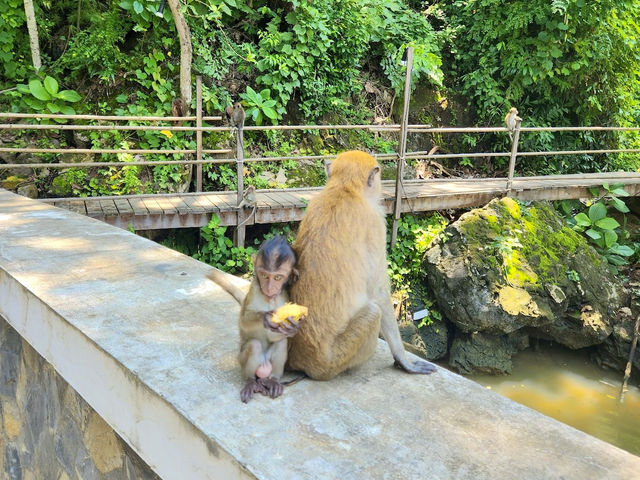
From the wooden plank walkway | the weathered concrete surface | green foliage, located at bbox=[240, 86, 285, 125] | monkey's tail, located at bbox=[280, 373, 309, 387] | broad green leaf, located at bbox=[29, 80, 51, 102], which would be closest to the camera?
the weathered concrete surface

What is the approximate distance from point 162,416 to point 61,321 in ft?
2.22

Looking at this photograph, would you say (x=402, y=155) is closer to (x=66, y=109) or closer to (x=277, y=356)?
(x=66, y=109)

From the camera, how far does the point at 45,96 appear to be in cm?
739

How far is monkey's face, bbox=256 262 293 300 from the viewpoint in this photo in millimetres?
1682

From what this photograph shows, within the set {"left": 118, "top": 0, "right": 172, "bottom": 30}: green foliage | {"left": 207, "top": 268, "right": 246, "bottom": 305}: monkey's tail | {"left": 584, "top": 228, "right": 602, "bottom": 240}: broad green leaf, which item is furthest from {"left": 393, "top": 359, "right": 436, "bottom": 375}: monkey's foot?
{"left": 584, "top": 228, "right": 602, "bottom": 240}: broad green leaf

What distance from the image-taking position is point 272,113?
29.1 feet

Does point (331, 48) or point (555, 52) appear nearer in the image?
point (331, 48)

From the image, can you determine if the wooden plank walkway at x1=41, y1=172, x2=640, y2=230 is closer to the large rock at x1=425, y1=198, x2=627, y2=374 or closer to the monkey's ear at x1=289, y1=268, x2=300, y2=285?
the large rock at x1=425, y1=198, x2=627, y2=374

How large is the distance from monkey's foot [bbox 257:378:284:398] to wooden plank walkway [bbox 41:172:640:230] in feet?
16.2

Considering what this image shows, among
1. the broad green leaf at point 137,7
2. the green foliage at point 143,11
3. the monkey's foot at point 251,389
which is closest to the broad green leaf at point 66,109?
the green foliage at point 143,11

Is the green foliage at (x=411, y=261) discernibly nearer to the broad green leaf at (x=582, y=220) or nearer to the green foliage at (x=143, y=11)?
the broad green leaf at (x=582, y=220)

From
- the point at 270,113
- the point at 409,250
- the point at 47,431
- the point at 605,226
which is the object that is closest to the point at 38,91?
the point at 270,113

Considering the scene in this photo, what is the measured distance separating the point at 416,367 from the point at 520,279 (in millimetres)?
6216

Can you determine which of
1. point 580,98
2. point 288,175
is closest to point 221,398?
point 288,175
